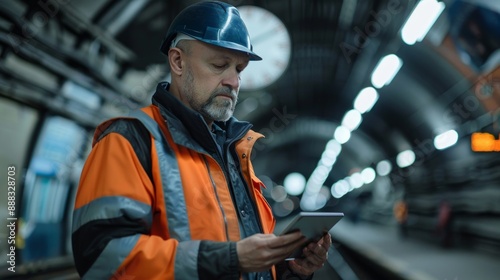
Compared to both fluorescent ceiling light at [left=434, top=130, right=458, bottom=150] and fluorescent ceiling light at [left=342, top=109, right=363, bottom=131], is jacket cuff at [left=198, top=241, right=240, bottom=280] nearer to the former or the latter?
fluorescent ceiling light at [left=434, top=130, right=458, bottom=150]

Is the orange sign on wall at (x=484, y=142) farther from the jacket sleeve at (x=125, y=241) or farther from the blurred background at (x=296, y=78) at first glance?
the jacket sleeve at (x=125, y=241)

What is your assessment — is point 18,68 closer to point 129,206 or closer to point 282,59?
point 282,59

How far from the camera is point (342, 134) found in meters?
23.0

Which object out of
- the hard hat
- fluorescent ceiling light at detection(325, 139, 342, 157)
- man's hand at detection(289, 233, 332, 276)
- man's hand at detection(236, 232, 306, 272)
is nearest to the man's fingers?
man's hand at detection(236, 232, 306, 272)

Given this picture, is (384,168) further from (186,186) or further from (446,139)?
(186,186)

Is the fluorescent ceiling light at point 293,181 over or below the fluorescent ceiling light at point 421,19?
over

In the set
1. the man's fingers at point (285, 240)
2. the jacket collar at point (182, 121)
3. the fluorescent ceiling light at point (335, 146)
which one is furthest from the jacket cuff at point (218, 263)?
the fluorescent ceiling light at point (335, 146)

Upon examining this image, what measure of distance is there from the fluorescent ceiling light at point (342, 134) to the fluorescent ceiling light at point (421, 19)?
12821 millimetres

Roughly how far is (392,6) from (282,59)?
7.41 feet

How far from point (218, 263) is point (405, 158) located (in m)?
18.5

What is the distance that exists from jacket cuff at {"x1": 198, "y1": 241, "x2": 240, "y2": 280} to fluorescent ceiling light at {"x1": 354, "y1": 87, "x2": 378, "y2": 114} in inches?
509

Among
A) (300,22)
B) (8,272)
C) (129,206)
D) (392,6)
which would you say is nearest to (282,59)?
(392,6)

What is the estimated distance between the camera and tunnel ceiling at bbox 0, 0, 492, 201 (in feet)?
23.5

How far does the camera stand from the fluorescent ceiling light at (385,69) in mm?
11289
